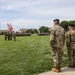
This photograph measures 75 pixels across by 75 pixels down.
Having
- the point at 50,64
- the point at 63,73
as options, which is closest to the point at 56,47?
the point at 63,73

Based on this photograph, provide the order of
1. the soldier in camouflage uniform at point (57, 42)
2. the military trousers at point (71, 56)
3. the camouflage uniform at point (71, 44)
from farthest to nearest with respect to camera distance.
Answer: the military trousers at point (71, 56), the camouflage uniform at point (71, 44), the soldier in camouflage uniform at point (57, 42)

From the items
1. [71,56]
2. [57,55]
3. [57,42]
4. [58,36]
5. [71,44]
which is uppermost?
[58,36]

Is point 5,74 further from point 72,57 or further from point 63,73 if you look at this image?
point 72,57

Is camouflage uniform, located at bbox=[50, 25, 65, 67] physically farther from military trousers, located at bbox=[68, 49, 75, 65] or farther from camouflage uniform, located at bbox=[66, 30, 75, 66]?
military trousers, located at bbox=[68, 49, 75, 65]

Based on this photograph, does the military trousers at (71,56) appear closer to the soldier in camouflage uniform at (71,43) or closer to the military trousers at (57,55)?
the soldier in camouflage uniform at (71,43)

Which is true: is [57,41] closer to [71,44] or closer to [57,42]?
[57,42]

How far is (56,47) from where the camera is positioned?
11.0 m

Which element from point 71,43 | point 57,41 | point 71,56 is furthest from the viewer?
point 71,56

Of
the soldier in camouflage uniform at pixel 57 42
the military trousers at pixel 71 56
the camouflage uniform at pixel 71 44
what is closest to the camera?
the soldier in camouflage uniform at pixel 57 42

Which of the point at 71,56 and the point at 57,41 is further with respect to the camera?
the point at 71,56

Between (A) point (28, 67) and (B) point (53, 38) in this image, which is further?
(A) point (28, 67)

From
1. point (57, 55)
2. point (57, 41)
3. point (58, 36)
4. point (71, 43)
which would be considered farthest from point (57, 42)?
point (71, 43)

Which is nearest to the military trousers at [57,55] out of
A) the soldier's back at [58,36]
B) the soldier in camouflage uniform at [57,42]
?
the soldier in camouflage uniform at [57,42]

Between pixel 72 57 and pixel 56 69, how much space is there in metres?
1.38
